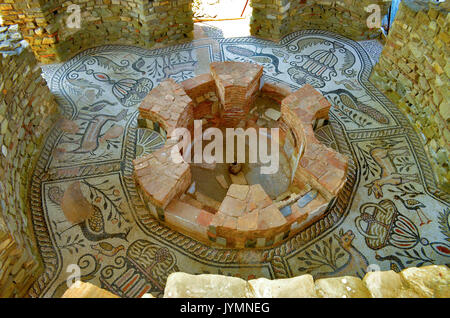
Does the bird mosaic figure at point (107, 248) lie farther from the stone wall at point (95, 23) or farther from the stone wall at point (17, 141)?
the stone wall at point (95, 23)

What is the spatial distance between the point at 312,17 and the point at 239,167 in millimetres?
3585

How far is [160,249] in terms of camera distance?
339cm

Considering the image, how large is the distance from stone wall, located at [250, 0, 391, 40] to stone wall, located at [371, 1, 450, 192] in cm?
127

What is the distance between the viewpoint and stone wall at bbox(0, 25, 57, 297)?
2.75 metres

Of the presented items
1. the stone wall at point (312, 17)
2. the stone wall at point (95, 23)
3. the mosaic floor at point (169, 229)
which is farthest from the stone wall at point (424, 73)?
the stone wall at point (95, 23)

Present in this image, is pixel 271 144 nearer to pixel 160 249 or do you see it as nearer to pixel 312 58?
pixel 312 58

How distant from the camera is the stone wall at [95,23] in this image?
16.2 feet

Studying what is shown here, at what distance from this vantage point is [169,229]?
3.54 m

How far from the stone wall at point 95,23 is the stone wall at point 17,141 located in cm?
129

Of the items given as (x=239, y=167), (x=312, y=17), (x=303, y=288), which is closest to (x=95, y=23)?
(x=239, y=167)

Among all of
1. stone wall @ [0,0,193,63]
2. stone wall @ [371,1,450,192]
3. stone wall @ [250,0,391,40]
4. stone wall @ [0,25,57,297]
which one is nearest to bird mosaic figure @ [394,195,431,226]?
stone wall @ [371,1,450,192]

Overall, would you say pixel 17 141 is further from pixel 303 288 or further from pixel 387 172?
pixel 387 172

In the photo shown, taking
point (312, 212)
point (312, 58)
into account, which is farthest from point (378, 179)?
point (312, 58)
